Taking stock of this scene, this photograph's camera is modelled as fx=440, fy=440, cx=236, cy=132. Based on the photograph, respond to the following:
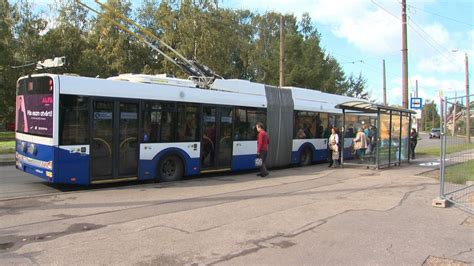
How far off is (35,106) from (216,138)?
5186mm

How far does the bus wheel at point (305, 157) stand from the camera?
58.1 ft

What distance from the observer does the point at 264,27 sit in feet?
174

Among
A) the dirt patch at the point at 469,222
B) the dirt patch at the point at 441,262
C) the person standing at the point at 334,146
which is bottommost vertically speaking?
the dirt patch at the point at 441,262

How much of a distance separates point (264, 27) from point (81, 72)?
2429 centimetres

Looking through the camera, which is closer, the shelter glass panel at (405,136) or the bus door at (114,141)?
the bus door at (114,141)

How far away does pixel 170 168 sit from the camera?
12.3m

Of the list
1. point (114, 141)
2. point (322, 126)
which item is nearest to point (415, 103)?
point (322, 126)

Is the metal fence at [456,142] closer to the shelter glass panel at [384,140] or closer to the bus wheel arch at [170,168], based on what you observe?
the shelter glass panel at [384,140]

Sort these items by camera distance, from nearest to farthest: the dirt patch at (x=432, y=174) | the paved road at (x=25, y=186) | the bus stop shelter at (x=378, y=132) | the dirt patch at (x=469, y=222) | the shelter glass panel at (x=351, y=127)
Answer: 1. the dirt patch at (x=469, y=222)
2. the paved road at (x=25, y=186)
3. the dirt patch at (x=432, y=174)
4. the bus stop shelter at (x=378, y=132)
5. the shelter glass panel at (x=351, y=127)

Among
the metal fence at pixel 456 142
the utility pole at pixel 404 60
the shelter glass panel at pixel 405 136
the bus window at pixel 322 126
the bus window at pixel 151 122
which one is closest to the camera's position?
the metal fence at pixel 456 142

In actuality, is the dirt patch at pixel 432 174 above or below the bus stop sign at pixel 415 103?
below

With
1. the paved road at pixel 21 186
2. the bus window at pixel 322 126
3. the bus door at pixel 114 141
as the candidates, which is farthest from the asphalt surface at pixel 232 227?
the bus window at pixel 322 126

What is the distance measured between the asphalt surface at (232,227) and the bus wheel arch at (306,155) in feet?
20.2

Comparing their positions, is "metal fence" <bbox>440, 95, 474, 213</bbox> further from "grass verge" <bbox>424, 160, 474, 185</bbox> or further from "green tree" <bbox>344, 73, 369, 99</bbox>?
"green tree" <bbox>344, 73, 369, 99</bbox>
